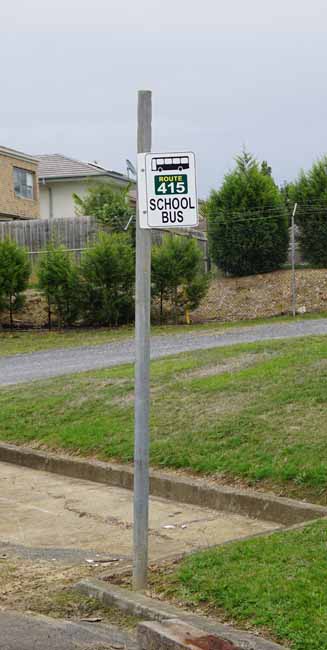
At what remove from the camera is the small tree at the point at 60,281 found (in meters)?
27.0

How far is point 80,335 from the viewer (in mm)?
25703

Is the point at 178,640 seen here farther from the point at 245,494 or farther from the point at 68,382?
the point at 68,382

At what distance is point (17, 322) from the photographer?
29.0 m

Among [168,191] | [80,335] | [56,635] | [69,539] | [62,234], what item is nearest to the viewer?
[56,635]

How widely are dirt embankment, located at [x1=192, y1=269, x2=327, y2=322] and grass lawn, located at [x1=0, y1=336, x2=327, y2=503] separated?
12870 millimetres

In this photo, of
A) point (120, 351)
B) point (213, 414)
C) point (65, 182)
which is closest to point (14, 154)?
point (65, 182)

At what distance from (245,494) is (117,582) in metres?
2.37

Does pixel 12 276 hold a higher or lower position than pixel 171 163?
lower

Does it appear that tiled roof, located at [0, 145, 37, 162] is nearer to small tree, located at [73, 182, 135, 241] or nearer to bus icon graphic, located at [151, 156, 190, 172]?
small tree, located at [73, 182, 135, 241]

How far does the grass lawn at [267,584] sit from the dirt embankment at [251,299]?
70.2 feet

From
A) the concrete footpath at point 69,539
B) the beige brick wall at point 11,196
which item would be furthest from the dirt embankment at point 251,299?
the concrete footpath at point 69,539

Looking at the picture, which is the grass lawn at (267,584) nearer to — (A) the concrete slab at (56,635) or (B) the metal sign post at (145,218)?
(B) the metal sign post at (145,218)

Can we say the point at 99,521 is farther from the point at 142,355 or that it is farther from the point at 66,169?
the point at 66,169

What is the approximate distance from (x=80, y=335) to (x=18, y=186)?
21274 millimetres
